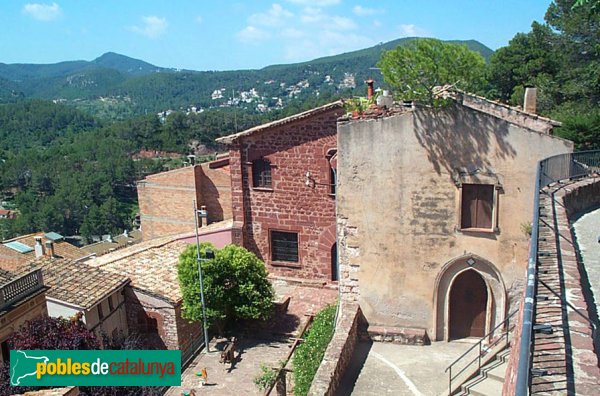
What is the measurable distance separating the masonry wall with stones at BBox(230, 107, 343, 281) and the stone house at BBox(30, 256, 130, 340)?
592cm

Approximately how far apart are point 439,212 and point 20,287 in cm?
1240

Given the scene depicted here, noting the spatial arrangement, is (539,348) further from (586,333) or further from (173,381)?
(173,381)

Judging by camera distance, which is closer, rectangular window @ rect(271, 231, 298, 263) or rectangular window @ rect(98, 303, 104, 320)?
rectangular window @ rect(98, 303, 104, 320)

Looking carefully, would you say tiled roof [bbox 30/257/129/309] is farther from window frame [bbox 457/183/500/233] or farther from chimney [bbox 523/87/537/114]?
chimney [bbox 523/87/537/114]

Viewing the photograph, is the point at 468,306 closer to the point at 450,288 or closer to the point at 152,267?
the point at 450,288

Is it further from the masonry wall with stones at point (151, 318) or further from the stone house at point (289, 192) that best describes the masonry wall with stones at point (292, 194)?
the masonry wall with stones at point (151, 318)

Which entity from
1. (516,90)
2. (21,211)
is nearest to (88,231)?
(21,211)

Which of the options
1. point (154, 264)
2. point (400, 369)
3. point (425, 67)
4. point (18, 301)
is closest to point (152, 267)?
point (154, 264)

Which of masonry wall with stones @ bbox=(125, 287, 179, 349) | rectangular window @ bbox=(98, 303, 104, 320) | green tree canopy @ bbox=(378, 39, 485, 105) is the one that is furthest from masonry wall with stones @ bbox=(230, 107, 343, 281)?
green tree canopy @ bbox=(378, 39, 485, 105)

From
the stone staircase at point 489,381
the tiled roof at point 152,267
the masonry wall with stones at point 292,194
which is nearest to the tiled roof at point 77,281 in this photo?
the tiled roof at point 152,267

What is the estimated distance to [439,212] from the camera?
490 inches

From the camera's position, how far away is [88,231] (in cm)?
8350

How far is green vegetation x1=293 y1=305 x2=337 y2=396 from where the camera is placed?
12.5 meters

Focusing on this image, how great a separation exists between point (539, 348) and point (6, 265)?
30.5 m
